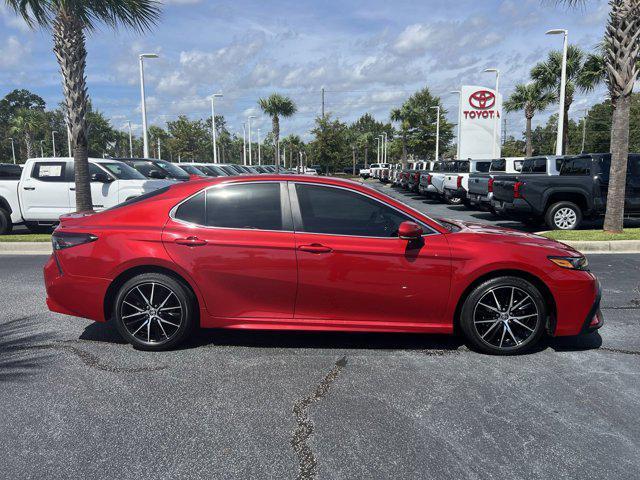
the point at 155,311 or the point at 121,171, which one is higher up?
the point at 121,171

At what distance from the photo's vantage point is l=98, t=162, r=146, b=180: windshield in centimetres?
1178

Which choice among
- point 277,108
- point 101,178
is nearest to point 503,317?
point 101,178

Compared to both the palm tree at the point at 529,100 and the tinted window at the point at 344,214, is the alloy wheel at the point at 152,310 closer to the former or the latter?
the tinted window at the point at 344,214

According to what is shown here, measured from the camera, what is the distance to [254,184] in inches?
174

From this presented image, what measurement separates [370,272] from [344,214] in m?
0.58

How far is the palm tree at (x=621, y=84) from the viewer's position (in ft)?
33.3

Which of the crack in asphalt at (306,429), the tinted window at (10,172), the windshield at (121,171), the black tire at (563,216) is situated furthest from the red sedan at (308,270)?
the tinted window at (10,172)

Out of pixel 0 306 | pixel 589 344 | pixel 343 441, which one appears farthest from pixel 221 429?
pixel 0 306

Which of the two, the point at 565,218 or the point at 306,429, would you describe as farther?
the point at 565,218

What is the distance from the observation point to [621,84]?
10328 mm

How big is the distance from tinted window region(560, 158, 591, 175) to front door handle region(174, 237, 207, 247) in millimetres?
10197

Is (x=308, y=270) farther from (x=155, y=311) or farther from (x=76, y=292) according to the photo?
(x=76, y=292)

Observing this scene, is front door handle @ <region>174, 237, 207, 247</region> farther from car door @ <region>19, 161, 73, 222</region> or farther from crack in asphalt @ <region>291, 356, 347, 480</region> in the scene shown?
car door @ <region>19, 161, 73, 222</region>

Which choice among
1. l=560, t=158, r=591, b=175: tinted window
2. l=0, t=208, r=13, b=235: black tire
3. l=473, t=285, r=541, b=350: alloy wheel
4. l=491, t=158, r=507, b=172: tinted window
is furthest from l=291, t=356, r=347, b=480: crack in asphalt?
Answer: l=491, t=158, r=507, b=172: tinted window
